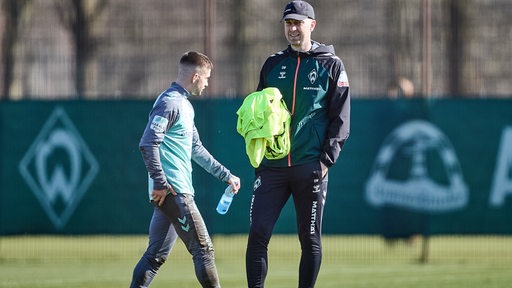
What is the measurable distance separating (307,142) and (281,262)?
6.15 meters

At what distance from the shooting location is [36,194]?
51.3 ft

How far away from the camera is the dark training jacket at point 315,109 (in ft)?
29.9

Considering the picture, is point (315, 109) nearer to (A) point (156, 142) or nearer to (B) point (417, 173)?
(A) point (156, 142)

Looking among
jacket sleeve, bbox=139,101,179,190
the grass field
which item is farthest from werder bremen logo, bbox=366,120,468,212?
jacket sleeve, bbox=139,101,179,190

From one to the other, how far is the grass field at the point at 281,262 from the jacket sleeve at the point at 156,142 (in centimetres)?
331

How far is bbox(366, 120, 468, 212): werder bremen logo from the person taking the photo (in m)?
15.3

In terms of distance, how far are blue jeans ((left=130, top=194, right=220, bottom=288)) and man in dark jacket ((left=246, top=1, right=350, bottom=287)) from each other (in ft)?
1.31

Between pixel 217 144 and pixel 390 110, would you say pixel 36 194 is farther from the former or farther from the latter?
pixel 390 110

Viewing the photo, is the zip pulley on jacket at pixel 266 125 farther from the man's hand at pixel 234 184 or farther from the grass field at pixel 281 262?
the grass field at pixel 281 262

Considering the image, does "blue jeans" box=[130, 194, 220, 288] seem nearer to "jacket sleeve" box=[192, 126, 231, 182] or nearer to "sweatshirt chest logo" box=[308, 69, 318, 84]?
"jacket sleeve" box=[192, 126, 231, 182]

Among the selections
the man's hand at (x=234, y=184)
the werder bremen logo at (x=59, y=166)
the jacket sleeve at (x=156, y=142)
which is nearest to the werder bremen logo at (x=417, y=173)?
the werder bremen logo at (x=59, y=166)

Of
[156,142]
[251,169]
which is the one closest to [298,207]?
[156,142]

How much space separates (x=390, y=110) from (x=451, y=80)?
50.5 inches

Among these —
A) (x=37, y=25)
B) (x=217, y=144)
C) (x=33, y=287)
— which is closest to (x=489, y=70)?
(x=217, y=144)
